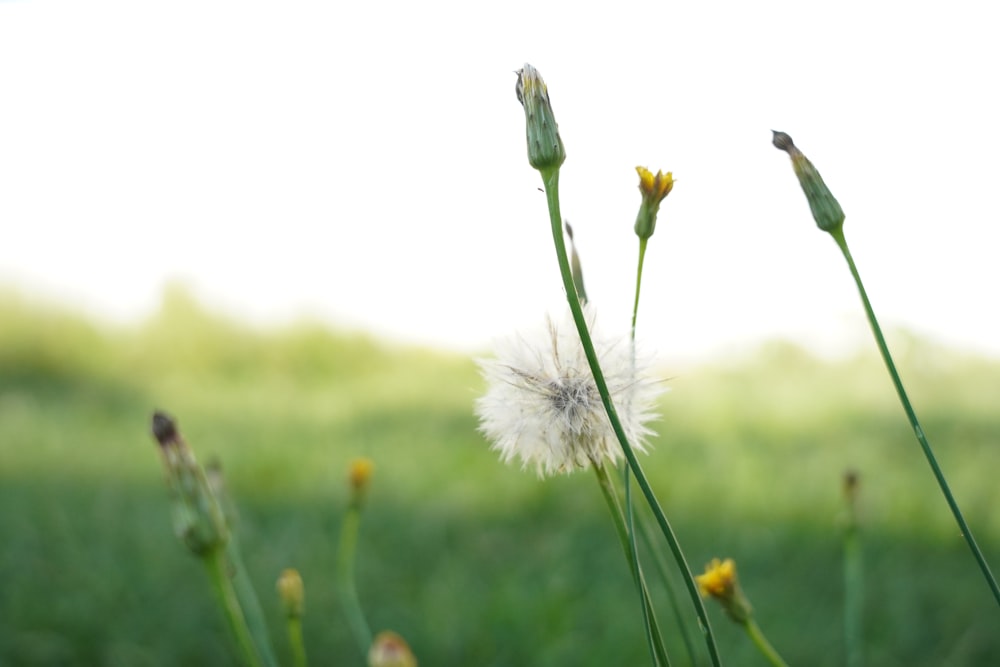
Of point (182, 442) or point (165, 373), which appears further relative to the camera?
point (165, 373)

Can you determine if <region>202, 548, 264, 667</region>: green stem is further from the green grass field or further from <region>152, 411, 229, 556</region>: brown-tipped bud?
the green grass field

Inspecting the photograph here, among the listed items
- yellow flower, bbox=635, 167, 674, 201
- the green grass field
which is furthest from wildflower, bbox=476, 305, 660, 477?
the green grass field

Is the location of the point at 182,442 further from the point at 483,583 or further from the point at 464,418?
the point at 464,418

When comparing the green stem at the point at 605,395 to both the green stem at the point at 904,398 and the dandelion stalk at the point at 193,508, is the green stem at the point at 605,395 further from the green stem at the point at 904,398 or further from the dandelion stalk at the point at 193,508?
the dandelion stalk at the point at 193,508

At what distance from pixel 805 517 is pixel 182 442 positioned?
2686 millimetres

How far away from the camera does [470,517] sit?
3.00 meters

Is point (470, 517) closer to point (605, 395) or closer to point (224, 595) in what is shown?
point (224, 595)

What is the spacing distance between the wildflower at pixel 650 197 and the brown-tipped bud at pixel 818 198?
10 centimetres

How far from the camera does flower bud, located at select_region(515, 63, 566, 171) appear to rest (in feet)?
2.16

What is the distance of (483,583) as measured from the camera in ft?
8.31

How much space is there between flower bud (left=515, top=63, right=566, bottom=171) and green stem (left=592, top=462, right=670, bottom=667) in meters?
0.25

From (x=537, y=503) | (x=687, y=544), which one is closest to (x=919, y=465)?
(x=687, y=544)

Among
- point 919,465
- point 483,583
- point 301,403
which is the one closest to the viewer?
point 483,583

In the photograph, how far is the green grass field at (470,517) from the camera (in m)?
2.23
